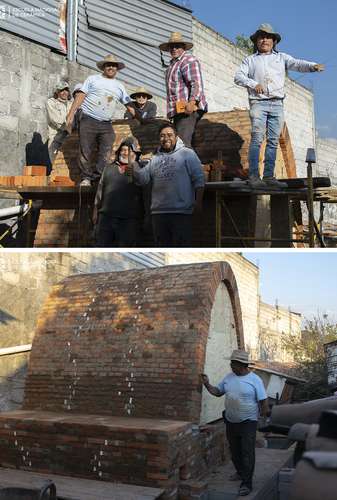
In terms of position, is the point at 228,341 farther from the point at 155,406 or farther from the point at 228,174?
the point at 228,174

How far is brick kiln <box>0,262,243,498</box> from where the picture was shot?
6496 millimetres

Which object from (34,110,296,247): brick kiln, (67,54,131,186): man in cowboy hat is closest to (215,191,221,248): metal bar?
(34,110,296,247): brick kiln

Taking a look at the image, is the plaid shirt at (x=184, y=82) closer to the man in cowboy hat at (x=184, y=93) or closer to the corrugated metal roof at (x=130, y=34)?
the man in cowboy hat at (x=184, y=93)

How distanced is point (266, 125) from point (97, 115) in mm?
2775

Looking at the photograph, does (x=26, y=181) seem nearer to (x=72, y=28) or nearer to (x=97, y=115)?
(x=97, y=115)

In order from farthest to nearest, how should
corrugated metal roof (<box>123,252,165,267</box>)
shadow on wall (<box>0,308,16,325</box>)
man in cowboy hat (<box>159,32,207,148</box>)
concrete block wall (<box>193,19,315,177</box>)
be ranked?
concrete block wall (<box>193,19,315,177</box>)
corrugated metal roof (<box>123,252,165,267</box>)
shadow on wall (<box>0,308,16,325</box>)
man in cowboy hat (<box>159,32,207,148</box>)

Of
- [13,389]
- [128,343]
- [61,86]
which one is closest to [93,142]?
[128,343]

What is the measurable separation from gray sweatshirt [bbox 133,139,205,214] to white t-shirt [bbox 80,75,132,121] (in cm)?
236

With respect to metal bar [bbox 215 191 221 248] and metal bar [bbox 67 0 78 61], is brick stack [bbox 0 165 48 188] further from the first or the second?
metal bar [bbox 67 0 78 61]

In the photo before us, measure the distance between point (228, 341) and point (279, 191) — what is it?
242 centimetres

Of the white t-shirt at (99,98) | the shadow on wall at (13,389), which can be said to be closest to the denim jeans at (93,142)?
the white t-shirt at (99,98)

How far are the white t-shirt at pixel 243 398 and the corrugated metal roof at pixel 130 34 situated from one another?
1103 cm

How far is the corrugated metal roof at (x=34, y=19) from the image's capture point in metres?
13.2

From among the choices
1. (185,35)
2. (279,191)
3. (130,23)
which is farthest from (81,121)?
(185,35)
